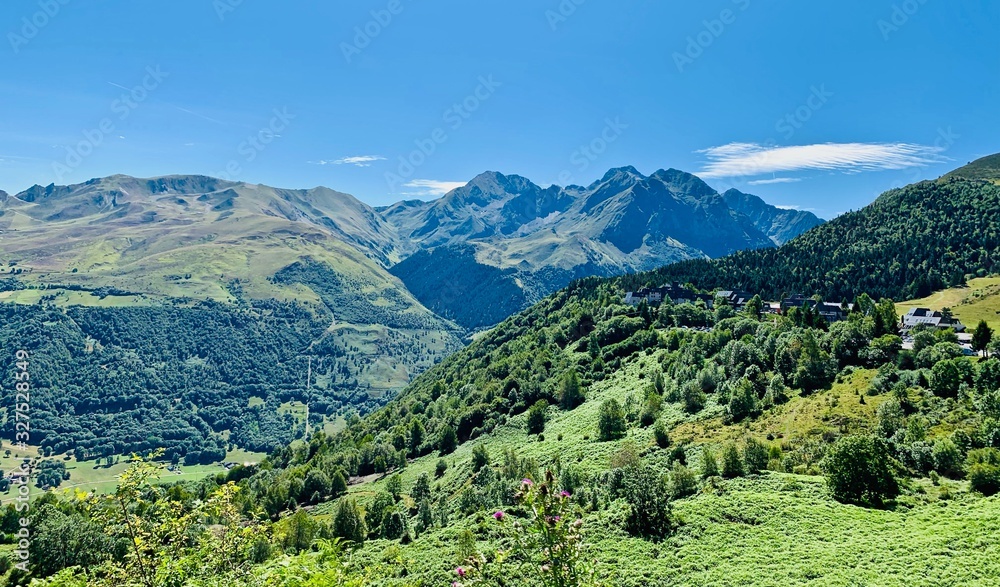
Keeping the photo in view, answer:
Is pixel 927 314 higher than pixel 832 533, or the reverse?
pixel 927 314

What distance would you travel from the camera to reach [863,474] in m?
40.9

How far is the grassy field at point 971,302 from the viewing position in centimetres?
13162

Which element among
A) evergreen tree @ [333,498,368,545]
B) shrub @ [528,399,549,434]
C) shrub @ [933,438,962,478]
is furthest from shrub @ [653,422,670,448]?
evergreen tree @ [333,498,368,545]

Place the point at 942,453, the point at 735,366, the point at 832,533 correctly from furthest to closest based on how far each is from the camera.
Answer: the point at 735,366 < the point at 942,453 < the point at 832,533

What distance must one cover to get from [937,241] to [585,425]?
197 meters

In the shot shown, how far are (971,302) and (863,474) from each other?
149 m

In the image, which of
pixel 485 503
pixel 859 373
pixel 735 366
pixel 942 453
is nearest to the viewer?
pixel 942 453

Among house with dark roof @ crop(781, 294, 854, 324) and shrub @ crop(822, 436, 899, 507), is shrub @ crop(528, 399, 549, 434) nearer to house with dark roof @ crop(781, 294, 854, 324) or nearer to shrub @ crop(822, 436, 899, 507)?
shrub @ crop(822, 436, 899, 507)

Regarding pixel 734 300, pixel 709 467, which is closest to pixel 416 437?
pixel 709 467

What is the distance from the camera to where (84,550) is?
157ft

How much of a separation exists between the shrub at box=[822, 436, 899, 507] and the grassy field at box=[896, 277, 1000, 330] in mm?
114921

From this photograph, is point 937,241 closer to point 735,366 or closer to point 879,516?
point 735,366

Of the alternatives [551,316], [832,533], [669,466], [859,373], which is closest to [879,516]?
[832,533]

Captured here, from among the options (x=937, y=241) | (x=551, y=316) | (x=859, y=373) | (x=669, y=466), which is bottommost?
(x=669, y=466)
